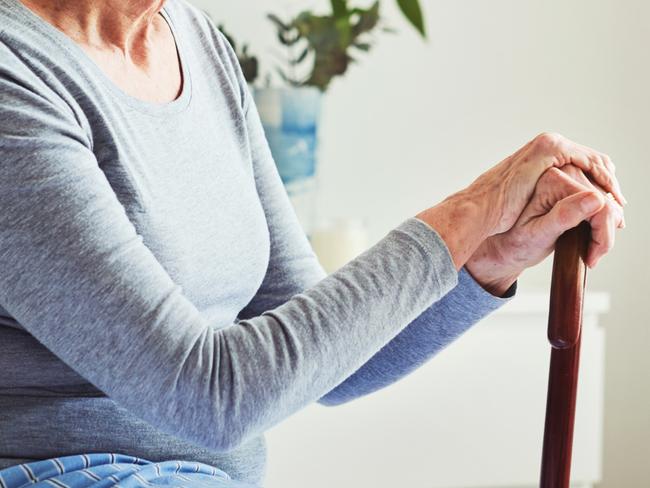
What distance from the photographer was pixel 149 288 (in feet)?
2.49

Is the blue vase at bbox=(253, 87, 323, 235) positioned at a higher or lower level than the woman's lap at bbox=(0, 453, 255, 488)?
higher

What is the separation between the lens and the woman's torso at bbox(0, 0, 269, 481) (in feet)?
2.75

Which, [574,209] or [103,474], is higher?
[574,209]

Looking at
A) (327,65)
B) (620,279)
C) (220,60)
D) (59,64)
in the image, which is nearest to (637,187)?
(620,279)

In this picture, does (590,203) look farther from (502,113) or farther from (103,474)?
(502,113)

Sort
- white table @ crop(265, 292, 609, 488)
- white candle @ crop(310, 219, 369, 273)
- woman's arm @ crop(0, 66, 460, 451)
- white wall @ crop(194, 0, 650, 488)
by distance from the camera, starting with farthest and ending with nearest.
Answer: white wall @ crop(194, 0, 650, 488) < white candle @ crop(310, 219, 369, 273) < white table @ crop(265, 292, 609, 488) < woman's arm @ crop(0, 66, 460, 451)

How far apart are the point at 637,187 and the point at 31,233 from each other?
176 centimetres

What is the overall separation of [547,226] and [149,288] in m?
0.38

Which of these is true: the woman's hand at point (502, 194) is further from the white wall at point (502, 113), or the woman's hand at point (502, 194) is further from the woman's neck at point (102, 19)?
the white wall at point (502, 113)

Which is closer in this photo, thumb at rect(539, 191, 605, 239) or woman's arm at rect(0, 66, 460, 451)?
woman's arm at rect(0, 66, 460, 451)

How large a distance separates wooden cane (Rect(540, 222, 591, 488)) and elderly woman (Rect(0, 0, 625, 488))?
0.07 meters

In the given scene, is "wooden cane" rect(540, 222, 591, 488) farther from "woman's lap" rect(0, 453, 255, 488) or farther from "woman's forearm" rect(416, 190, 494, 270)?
"woman's lap" rect(0, 453, 255, 488)

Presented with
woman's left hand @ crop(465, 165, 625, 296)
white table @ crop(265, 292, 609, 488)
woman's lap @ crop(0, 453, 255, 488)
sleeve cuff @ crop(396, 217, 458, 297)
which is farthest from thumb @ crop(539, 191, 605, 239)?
white table @ crop(265, 292, 609, 488)

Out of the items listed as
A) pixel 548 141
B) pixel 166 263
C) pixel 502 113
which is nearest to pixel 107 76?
pixel 166 263
